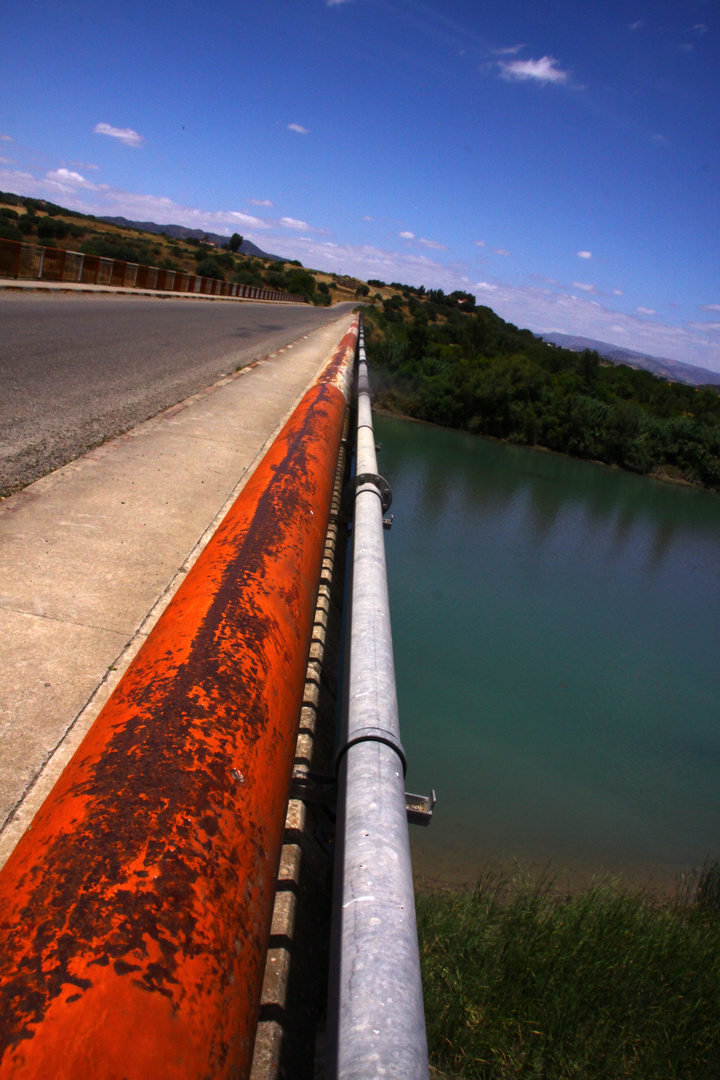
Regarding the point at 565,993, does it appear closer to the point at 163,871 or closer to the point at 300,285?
the point at 163,871

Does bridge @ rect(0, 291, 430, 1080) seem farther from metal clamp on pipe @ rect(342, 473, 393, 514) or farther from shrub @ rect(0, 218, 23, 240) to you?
shrub @ rect(0, 218, 23, 240)

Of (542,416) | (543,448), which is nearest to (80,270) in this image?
(542,416)

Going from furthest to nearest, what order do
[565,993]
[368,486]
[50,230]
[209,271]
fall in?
[209,271]
[50,230]
[368,486]
[565,993]

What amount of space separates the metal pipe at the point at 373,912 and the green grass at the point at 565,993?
242 cm

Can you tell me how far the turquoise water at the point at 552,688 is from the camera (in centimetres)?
758

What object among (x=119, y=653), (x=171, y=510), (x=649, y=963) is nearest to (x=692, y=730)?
(x=649, y=963)

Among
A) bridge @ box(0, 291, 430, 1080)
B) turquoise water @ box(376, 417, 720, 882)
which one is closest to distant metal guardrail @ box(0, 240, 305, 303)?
turquoise water @ box(376, 417, 720, 882)

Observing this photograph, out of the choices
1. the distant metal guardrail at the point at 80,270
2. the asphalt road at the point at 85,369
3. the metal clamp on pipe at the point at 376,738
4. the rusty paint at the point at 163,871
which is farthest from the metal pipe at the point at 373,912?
the distant metal guardrail at the point at 80,270

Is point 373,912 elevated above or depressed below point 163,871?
below

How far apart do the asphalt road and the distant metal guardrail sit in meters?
1.81

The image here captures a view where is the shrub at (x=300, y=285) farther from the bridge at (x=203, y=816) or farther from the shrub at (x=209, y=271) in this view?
the bridge at (x=203, y=816)

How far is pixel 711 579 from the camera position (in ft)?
63.4

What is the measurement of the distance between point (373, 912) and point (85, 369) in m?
9.26

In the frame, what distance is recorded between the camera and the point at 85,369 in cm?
922
